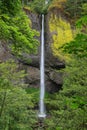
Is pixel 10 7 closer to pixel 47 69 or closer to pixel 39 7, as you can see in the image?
pixel 47 69

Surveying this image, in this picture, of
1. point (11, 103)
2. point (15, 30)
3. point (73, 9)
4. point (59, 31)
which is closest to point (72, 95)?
point (11, 103)

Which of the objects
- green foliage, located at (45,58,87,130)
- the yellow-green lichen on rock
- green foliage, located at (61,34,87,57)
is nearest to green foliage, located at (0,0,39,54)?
green foliage, located at (61,34,87,57)

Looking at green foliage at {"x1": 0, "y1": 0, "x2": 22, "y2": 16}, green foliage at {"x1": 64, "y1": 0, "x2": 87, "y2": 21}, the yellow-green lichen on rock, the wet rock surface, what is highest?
green foliage at {"x1": 64, "y1": 0, "x2": 87, "y2": 21}

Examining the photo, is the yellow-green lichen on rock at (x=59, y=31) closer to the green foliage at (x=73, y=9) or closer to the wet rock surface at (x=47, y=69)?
the wet rock surface at (x=47, y=69)

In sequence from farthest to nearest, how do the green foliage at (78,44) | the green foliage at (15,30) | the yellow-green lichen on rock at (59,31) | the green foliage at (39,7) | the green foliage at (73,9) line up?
the green foliage at (39,7) → the green foliage at (73,9) → the yellow-green lichen on rock at (59,31) → the green foliage at (15,30) → the green foliage at (78,44)

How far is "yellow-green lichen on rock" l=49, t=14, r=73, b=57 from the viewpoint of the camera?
104 ft

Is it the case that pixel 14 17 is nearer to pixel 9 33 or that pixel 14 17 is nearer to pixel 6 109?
pixel 9 33

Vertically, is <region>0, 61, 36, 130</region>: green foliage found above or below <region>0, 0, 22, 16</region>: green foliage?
below

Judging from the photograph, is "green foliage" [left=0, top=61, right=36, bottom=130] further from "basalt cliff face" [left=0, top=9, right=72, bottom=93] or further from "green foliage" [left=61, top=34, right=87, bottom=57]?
"basalt cliff face" [left=0, top=9, right=72, bottom=93]

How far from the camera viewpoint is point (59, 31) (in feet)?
107

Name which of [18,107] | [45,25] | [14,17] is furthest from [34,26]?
[14,17]

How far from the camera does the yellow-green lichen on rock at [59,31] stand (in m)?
31.7

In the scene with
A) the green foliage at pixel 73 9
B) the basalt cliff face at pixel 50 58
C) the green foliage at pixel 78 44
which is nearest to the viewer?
the green foliage at pixel 78 44

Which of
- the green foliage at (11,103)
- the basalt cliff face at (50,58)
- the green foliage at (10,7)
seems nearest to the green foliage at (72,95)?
the green foliage at (11,103)
